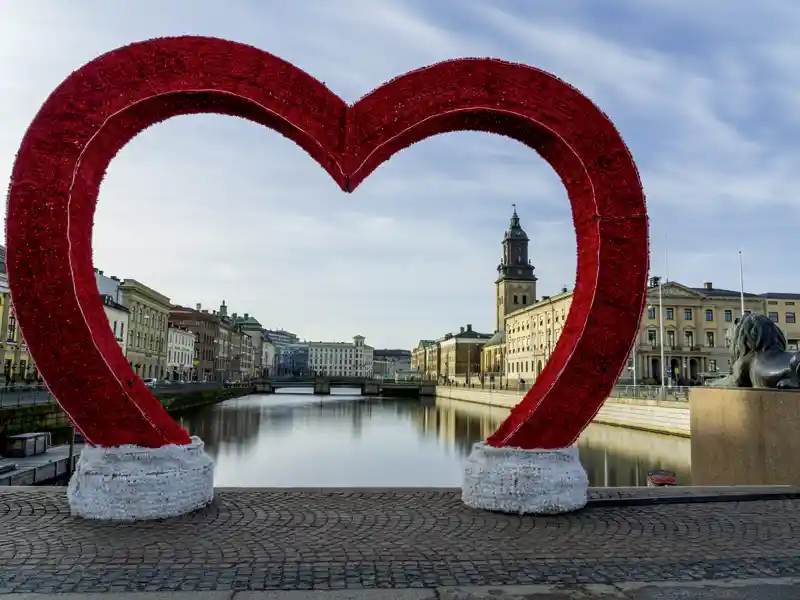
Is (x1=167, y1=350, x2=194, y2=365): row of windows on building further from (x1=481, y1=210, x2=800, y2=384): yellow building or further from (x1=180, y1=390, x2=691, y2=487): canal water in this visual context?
(x1=481, y1=210, x2=800, y2=384): yellow building

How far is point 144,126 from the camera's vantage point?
7.83 m

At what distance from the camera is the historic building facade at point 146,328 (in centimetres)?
6341

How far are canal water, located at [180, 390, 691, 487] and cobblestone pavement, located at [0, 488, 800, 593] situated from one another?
1091 cm

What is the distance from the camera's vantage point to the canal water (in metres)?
20.6

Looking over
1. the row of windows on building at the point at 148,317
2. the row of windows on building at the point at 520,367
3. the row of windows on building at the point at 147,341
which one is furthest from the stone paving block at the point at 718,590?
the row of windows on building at the point at 520,367

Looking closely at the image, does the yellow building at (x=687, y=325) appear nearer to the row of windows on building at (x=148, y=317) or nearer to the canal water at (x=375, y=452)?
the canal water at (x=375, y=452)

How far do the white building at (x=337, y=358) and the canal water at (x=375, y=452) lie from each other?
501 ft

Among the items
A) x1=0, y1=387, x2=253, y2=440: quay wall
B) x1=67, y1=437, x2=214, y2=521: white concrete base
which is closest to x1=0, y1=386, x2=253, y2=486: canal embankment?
x1=0, y1=387, x2=253, y2=440: quay wall

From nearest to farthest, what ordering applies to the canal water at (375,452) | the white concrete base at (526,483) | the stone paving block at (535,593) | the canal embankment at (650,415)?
the stone paving block at (535,593), the white concrete base at (526,483), the canal water at (375,452), the canal embankment at (650,415)

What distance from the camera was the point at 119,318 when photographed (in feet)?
194

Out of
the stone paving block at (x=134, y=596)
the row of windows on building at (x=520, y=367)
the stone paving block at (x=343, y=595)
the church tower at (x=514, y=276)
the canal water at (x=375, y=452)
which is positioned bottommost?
the canal water at (x=375, y=452)

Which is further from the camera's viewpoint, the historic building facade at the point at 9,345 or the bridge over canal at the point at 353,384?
the bridge over canal at the point at 353,384

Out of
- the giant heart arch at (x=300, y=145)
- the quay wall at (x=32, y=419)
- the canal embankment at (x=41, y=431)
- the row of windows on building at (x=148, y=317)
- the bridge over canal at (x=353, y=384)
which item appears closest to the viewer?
the giant heart arch at (x=300, y=145)

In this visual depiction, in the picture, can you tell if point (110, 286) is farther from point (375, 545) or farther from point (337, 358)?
point (337, 358)
